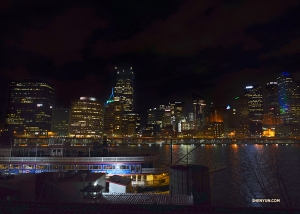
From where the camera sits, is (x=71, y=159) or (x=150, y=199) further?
(x=71, y=159)

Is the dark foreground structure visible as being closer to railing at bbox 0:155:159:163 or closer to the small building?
the small building

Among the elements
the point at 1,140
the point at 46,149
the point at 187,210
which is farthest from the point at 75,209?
the point at 1,140

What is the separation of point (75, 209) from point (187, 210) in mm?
5161

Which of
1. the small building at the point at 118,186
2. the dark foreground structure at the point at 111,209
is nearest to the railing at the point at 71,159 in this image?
the small building at the point at 118,186

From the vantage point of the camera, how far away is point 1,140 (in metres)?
56.9

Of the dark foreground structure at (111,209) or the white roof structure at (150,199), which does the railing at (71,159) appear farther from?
the dark foreground structure at (111,209)

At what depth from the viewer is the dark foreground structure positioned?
35.8 feet

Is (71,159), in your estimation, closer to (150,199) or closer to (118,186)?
(118,186)

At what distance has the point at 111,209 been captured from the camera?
11.6m

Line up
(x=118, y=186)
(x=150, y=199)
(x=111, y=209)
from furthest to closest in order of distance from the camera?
(x=118, y=186)
(x=150, y=199)
(x=111, y=209)

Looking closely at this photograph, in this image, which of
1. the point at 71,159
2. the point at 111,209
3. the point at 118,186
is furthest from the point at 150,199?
the point at 71,159

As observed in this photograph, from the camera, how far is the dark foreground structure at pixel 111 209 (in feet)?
35.8

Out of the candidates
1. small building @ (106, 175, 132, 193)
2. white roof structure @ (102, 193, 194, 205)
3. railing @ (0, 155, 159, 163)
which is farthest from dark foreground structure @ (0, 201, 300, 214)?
railing @ (0, 155, 159, 163)

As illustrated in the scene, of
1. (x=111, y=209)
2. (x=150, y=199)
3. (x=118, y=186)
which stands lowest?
(x=118, y=186)
